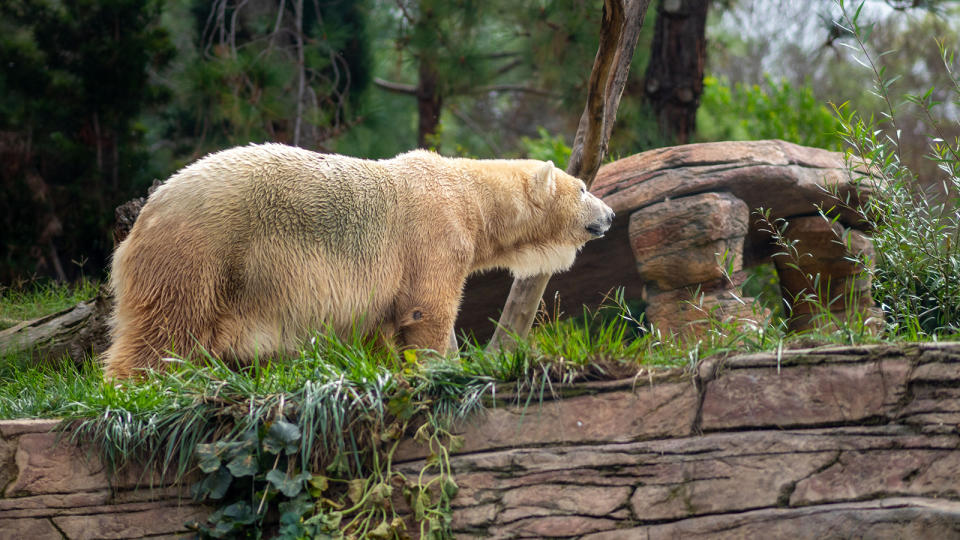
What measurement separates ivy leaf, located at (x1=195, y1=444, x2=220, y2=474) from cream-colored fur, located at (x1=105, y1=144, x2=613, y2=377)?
85cm

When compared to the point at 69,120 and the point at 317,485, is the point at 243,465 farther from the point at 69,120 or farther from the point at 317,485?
the point at 69,120

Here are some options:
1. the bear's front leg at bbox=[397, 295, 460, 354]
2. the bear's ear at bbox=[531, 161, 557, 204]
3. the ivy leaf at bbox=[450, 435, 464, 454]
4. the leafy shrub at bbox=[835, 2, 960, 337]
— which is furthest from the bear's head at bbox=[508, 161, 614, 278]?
the ivy leaf at bbox=[450, 435, 464, 454]

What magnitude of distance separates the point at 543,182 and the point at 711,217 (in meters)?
1.49

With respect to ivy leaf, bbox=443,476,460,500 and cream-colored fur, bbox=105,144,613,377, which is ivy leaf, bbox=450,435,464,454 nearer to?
ivy leaf, bbox=443,476,460,500

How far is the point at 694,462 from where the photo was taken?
393 centimetres

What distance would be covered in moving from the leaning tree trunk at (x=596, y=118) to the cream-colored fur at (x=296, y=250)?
2.45ft

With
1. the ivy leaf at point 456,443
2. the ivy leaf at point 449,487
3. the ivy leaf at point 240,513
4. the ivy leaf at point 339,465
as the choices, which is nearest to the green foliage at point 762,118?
the ivy leaf at point 456,443

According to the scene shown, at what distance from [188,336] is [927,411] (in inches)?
150

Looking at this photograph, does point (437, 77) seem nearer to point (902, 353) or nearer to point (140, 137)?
point (140, 137)

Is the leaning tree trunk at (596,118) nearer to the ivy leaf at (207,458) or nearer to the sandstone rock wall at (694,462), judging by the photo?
the sandstone rock wall at (694,462)

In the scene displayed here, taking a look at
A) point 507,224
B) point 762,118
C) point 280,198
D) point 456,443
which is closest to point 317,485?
point 456,443

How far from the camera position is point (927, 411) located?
383 centimetres

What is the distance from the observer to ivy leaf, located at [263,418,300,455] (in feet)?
13.1

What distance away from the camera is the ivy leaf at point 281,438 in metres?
3.98
